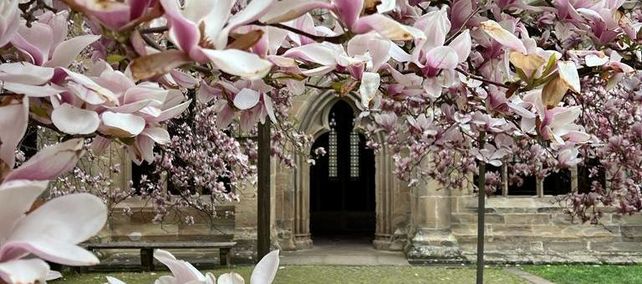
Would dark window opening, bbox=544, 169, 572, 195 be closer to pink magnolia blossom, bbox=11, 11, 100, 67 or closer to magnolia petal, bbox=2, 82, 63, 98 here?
pink magnolia blossom, bbox=11, 11, 100, 67

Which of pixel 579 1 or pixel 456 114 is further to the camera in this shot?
pixel 456 114

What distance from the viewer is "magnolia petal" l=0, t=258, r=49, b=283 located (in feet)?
1.62

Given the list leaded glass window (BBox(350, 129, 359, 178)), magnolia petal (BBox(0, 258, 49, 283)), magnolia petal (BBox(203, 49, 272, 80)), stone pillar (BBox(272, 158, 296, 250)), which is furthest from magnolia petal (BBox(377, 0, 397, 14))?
leaded glass window (BBox(350, 129, 359, 178))

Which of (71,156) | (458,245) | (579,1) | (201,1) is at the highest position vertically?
(579,1)

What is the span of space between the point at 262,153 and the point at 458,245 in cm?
829

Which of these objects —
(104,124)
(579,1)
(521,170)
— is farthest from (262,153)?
(521,170)

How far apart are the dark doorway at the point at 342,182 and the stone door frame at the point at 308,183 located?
9.32ft

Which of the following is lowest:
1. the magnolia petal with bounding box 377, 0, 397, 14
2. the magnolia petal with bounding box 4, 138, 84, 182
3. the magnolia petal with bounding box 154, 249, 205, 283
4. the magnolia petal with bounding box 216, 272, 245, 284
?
the magnolia petal with bounding box 216, 272, 245, 284

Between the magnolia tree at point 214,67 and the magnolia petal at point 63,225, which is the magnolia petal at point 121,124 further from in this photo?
the magnolia petal at point 63,225

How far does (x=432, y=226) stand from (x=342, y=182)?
4.77m

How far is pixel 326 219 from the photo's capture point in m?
14.3

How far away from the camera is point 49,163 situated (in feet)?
2.00

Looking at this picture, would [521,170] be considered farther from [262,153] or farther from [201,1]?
[201,1]

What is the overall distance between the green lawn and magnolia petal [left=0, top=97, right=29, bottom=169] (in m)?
7.11
